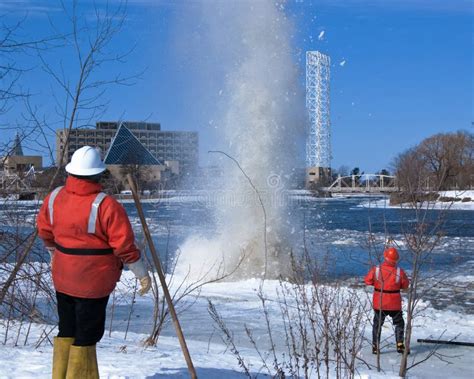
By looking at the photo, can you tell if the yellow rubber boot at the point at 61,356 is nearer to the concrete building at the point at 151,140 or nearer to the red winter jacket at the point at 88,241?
the red winter jacket at the point at 88,241

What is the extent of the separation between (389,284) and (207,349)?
248 centimetres

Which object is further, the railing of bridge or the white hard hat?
the railing of bridge

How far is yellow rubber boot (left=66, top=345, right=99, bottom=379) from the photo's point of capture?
4223 millimetres

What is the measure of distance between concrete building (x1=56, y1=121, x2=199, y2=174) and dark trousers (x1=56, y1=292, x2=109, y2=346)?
230 centimetres

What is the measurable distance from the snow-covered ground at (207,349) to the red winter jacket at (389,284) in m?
0.62

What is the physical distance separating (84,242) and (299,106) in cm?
1695

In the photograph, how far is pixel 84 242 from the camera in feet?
13.6

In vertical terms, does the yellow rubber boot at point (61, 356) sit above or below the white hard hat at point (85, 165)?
below

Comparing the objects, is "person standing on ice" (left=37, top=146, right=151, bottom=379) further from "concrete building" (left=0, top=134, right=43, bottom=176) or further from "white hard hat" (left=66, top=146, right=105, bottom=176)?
"concrete building" (left=0, top=134, right=43, bottom=176)

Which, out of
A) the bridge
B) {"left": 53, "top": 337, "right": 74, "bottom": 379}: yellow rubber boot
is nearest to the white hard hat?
{"left": 53, "top": 337, "right": 74, "bottom": 379}: yellow rubber boot

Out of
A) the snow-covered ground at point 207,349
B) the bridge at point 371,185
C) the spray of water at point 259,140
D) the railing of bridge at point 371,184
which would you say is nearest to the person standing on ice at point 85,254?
the snow-covered ground at point 207,349

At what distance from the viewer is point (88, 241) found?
13.6ft

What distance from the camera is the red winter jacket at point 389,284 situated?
7.96 metres

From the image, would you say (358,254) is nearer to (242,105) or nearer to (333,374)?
(242,105)
